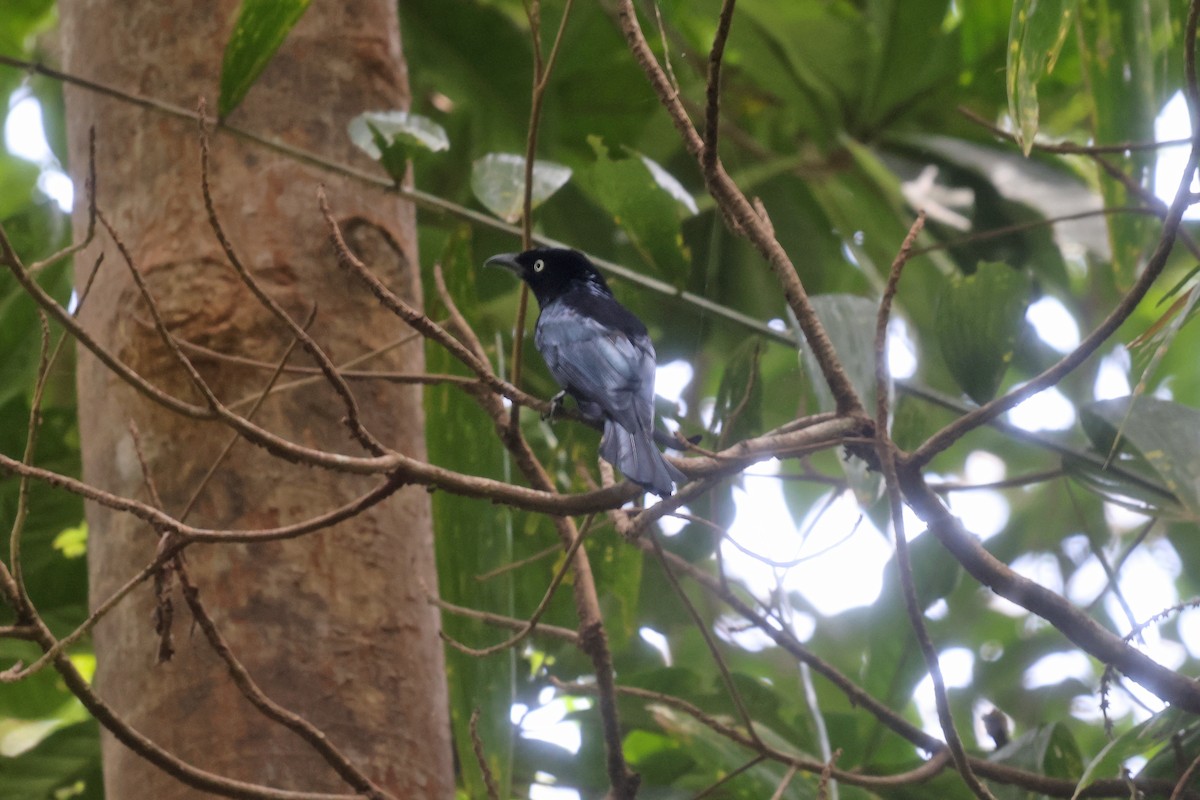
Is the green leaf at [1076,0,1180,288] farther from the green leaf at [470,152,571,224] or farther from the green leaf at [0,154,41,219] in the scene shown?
the green leaf at [0,154,41,219]

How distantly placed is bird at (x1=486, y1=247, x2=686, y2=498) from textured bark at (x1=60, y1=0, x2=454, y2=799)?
0.35m

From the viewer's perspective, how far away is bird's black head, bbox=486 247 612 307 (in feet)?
11.0

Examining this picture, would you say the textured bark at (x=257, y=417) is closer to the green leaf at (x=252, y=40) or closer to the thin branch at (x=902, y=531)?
the green leaf at (x=252, y=40)

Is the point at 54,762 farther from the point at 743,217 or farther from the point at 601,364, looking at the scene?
the point at 743,217

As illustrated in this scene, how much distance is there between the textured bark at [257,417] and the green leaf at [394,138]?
0.62 feet

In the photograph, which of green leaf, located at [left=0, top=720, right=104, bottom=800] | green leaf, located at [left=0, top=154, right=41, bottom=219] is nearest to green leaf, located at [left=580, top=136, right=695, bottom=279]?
green leaf, located at [left=0, top=720, right=104, bottom=800]

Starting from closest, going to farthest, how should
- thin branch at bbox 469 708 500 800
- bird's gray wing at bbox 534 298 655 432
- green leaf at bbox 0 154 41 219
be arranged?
thin branch at bbox 469 708 500 800
bird's gray wing at bbox 534 298 655 432
green leaf at bbox 0 154 41 219

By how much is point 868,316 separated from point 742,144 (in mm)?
1909

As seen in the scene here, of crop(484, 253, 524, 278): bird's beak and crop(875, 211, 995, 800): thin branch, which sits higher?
crop(484, 253, 524, 278): bird's beak

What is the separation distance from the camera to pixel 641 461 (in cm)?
189

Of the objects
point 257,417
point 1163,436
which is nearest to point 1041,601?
point 1163,436

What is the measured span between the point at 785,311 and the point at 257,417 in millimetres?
2023

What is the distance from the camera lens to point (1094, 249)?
3674 millimetres

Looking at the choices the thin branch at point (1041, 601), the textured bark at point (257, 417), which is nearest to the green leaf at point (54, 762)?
the textured bark at point (257, 417)
